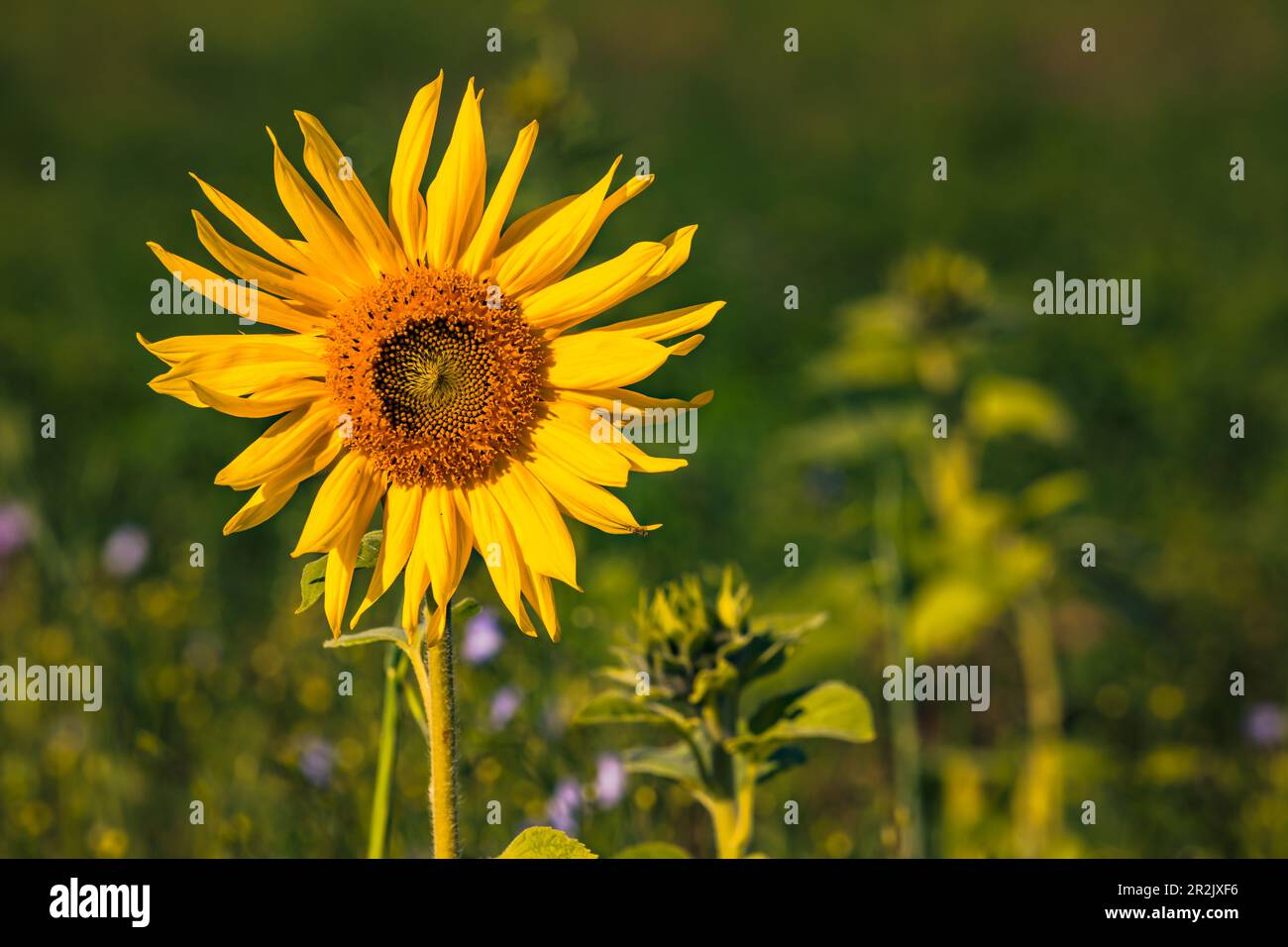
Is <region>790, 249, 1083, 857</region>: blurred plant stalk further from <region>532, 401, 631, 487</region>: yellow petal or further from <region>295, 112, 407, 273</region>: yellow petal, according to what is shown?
<region>295, 112, 407, 273</region>: yellow petal

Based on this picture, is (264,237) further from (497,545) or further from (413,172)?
(497,545)

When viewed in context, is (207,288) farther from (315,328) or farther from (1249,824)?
(1249,824)

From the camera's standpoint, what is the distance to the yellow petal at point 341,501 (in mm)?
1452

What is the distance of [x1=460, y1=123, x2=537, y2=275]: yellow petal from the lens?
1.46m

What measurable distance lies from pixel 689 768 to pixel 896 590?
87 centimetres

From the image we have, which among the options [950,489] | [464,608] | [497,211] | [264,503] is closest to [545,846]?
[464,608]

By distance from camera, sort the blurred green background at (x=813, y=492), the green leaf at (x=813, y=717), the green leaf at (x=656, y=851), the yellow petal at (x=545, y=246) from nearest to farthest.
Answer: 1. the yellow petal at (x=545, y=246)
2. the green leaf at (x=813, y=717)
3. the green leaf at (x=656, y=851)
4. the blurred green background at (x=813, y=492)

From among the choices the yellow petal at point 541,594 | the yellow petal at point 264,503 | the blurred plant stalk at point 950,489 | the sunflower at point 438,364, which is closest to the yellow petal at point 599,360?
the sunflower at point 438,364

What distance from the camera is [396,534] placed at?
4.91 ft

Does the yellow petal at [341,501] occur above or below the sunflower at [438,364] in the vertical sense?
below

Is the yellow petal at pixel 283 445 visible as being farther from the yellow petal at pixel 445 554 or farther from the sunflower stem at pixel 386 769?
the sunflower stem at pixel 386 769

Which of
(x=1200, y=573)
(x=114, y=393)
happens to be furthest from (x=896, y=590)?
(x=114, y=393)

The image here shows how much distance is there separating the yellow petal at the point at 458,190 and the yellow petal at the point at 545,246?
0.17ft

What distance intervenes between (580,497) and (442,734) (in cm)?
32
